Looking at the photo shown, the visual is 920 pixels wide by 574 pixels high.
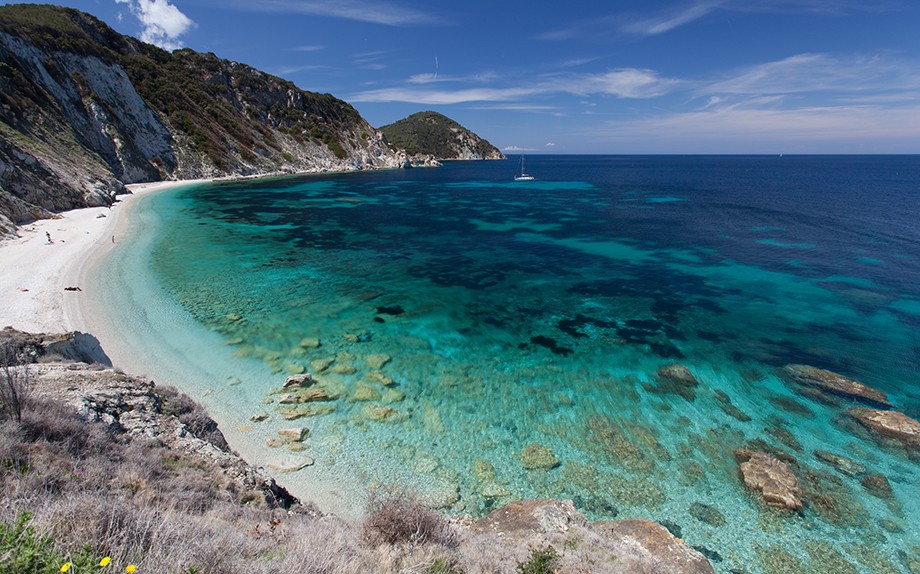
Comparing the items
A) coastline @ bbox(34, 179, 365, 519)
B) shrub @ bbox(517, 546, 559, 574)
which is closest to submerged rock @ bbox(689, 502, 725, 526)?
shrub @ bbox(517, 546, 559, 574)

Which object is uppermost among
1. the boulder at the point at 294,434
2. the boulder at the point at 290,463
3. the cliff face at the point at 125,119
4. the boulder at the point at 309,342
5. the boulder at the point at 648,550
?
the cliff face at the point at 125,119

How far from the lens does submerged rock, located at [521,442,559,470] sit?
12719mm

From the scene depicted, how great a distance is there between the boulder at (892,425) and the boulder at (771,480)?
479 centimetres

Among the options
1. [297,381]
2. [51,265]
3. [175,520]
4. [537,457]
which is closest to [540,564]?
[175,520]

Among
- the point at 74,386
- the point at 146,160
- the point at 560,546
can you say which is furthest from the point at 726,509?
the point at 146,160

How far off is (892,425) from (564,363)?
1113 cm

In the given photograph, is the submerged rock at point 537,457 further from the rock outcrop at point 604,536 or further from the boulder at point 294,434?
the boulder at point 294,434

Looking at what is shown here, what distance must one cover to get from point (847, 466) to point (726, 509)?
4.95 metres

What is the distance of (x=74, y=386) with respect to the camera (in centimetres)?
1020

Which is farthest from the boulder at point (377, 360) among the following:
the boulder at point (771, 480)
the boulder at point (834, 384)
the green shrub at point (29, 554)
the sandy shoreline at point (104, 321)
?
the boulder at point (834, 384)

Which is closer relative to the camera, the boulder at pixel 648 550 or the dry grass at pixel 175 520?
the dry grass at pixel 175 520

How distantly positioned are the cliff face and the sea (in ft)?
41.1

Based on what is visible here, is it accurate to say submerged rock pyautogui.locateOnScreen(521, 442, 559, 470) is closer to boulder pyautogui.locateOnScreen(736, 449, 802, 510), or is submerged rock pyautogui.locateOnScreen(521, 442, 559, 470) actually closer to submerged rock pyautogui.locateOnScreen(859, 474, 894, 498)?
boulder pyautogui.locateOnScreen(736, 449, 802, 510)

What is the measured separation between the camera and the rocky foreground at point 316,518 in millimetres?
6711
